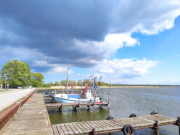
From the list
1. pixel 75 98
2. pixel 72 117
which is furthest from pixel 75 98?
pixel 72 117

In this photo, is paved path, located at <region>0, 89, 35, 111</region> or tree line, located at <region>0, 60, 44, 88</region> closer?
paved path, located at <region>0, 89, 35, 111</region>

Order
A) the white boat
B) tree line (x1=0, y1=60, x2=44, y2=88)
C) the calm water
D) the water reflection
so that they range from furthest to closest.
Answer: tree line (x1=0, y1=60, x2=44, y2=88), the white boat, the water reflection, the calm water

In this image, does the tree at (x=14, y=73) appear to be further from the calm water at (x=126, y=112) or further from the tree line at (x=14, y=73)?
the calm water at (x=126, y=112)

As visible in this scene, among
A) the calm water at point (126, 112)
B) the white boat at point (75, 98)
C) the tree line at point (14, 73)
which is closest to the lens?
the calm water at point (126, 112)

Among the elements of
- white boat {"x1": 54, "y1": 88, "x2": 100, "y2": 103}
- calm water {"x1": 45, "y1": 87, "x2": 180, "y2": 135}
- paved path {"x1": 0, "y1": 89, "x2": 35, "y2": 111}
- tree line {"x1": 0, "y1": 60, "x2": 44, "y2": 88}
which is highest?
tree line {"x1": 0, "y1": 60, "x2": 44, "y2": 88}

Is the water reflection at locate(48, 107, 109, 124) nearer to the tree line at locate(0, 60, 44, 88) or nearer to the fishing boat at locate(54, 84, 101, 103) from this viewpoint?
the fishing boat at locate(54, 84, 101, 103)

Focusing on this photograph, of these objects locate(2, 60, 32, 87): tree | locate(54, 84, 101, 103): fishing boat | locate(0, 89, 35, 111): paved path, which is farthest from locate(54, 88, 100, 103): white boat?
locate(2, 60, 32, 87): tree

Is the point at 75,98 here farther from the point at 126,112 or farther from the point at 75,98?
the point at 126,112

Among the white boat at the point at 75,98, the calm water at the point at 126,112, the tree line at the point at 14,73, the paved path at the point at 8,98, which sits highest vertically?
the tree line at the point at 14,73

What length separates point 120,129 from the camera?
11391 millimetres

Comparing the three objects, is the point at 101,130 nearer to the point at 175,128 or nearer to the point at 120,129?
the point at 120,129

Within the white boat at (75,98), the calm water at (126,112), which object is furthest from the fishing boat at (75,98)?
the calm water at (126,112)

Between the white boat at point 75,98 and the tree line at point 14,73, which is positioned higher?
the tree line at point 14,73

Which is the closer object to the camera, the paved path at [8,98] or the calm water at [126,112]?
the paved path at [8,98]
